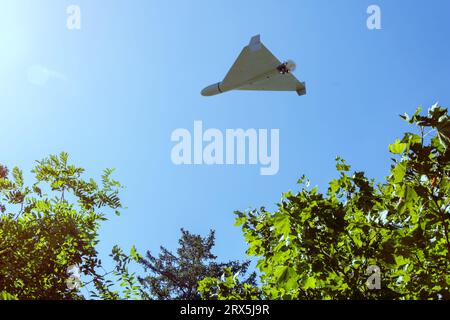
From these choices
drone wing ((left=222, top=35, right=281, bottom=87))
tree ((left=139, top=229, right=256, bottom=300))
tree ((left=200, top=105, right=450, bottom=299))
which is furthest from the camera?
tree ((left=139, top=229, right=256, bottom=300))

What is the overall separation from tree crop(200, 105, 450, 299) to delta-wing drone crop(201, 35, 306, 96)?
1719cm

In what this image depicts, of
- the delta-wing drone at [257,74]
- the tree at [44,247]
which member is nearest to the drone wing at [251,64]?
the delta-wing drone at [257,74]

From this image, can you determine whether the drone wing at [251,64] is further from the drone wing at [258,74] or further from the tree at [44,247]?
the tree at [44,247]

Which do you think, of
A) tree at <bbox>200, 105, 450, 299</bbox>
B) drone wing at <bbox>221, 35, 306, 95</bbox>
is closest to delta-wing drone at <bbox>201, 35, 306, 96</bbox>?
drone wing at <bbox>221, 35, 306, 95</bbox>

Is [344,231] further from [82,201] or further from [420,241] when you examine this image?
[82,201]

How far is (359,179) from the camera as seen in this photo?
22.8ft

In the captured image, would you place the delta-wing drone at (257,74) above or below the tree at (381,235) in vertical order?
above

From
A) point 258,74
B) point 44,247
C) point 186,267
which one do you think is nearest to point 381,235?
point 44,247

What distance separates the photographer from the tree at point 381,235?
17.7 ft

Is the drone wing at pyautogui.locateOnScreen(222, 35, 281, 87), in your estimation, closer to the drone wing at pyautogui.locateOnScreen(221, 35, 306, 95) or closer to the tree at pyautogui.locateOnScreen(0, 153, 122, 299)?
the drone wing at pyautogui.locateOnScreen(221, 35, 306, 95)

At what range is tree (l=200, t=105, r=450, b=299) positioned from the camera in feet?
17.7

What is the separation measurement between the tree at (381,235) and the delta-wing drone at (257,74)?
56.4ft

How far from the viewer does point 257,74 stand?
80.9ft

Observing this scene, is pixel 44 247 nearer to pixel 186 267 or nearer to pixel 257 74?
pixel 257 74
